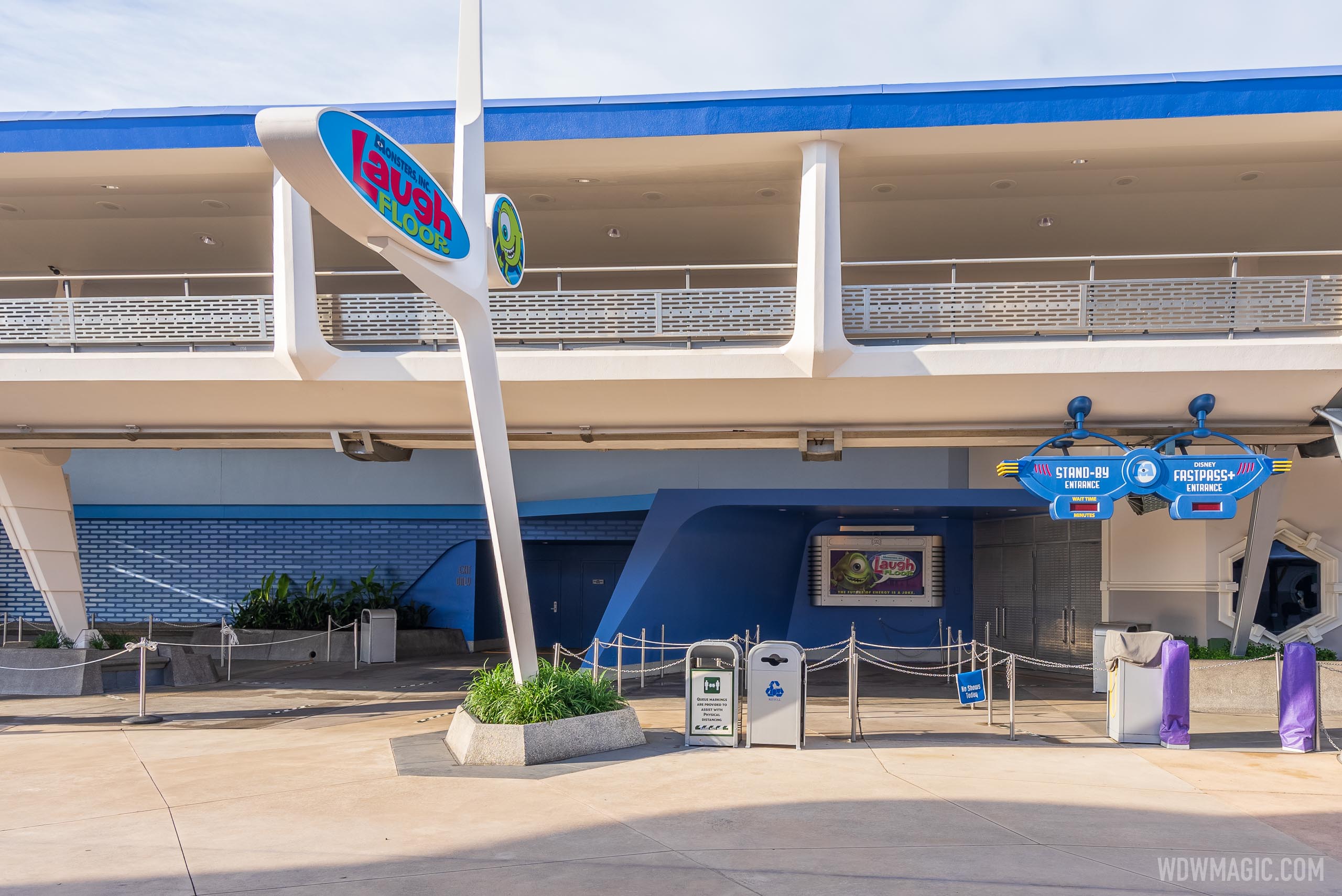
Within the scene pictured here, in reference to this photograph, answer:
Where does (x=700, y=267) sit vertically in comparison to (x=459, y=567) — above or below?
above

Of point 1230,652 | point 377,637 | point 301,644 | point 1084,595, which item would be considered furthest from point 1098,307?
point 301,644

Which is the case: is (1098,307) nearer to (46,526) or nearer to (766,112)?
(766,112)

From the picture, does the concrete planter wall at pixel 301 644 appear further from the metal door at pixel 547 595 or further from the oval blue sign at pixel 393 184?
the oval blue sign at pixel 393 184

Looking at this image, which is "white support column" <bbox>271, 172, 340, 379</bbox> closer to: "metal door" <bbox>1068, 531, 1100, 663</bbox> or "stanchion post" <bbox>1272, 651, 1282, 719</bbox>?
"stanchion post" <bbox>1272, 651, 1282, 719</bbox>

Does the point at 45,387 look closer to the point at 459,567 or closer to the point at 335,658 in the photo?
the point at 335,658

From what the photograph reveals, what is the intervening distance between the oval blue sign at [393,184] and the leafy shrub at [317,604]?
16.2 meters

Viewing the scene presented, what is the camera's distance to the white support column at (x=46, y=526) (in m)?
17.2

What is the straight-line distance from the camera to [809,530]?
933 inches

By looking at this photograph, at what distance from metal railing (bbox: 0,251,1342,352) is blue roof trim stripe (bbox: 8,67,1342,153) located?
176cm

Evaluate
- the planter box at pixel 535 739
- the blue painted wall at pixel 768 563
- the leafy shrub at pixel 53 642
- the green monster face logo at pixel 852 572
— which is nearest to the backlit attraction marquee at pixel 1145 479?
the planter box at pixel 535 739

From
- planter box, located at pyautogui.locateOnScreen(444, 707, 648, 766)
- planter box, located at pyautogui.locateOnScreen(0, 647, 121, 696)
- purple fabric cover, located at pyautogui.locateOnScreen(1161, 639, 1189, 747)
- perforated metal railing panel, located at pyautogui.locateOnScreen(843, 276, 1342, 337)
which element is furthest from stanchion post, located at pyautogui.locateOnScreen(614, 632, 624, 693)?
planter box, located at pyautogui.locateOnScreen(0, 647, 121, 696)

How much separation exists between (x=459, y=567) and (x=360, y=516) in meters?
2.87

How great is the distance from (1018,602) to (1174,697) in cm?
1094

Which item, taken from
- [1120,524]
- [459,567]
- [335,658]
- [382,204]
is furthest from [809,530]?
[382,204]
